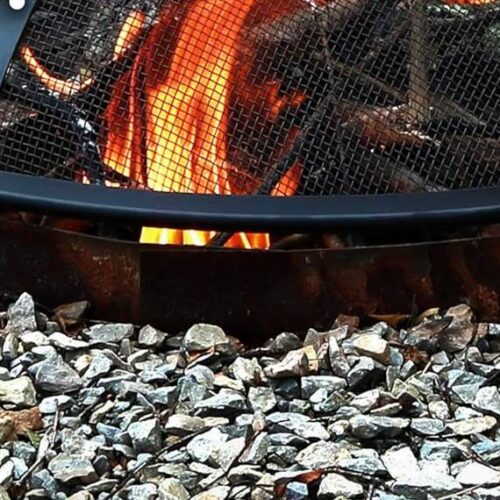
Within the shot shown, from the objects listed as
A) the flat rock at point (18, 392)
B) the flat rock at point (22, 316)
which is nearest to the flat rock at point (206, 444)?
the flat rock at point (18, 392)

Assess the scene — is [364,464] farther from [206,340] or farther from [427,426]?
[206,340]

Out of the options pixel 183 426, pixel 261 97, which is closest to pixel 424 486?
pixel 183 426

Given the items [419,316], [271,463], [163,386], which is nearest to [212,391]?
[163,386]

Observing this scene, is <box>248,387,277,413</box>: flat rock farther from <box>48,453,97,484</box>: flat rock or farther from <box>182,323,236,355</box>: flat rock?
<box>48,453,97,484</box>: flat rock

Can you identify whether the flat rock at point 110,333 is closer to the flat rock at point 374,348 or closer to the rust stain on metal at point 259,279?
the rust stain on metal at point 259,279

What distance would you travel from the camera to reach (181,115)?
1706mm

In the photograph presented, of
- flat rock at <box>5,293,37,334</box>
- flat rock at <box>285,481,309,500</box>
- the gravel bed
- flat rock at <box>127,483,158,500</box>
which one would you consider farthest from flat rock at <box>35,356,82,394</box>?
flat rock at <box>285,481,309,500</box>

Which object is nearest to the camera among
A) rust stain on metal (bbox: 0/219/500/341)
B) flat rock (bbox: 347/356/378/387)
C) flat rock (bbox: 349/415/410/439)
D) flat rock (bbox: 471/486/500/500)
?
flat rock (bbox: 471/486/500/500)

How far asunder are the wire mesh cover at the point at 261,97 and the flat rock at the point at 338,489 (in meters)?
0.44

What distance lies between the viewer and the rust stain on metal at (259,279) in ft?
5.32

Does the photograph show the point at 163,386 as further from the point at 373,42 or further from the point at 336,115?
the point at 373,42

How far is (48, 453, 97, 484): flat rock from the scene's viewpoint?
136 centimetres

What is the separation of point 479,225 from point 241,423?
15.5 inches

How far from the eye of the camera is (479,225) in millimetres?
1604
